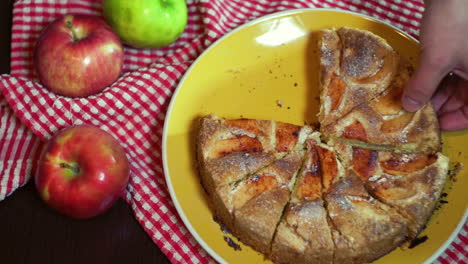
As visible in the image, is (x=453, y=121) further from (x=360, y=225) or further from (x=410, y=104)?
(x=360, y=225)

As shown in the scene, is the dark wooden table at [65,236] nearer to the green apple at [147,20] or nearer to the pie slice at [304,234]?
the pie slice at [304,234]

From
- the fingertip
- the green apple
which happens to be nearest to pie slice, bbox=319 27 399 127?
the fingertip

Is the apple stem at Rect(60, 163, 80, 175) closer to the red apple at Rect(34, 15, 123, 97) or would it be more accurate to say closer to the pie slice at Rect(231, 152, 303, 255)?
the red apple at Rect(34, 15, 123, 97)

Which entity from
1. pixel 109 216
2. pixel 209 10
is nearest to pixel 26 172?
pixel 109 216

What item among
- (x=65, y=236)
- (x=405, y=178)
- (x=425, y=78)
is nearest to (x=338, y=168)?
(x=405, y=178)

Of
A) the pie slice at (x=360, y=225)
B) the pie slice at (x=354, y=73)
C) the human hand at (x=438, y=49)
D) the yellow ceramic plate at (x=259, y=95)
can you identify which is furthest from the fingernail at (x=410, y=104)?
the pie slice at (x=360, y=225)

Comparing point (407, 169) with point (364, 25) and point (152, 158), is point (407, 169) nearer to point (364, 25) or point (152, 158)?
point (364, 25)
